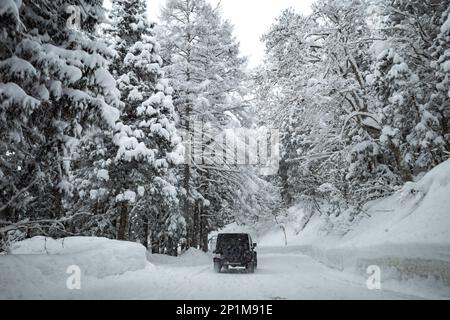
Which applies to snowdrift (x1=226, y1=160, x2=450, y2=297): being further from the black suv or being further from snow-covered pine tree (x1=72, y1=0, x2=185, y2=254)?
snow-covered pine tree (x1=72, y1=0, x2=185, y2=254)

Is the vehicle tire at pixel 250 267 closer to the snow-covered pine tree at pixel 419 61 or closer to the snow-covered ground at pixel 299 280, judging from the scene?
the snow-covered ground at pixel 299 280

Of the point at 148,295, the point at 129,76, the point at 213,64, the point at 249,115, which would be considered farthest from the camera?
the point at 249,115

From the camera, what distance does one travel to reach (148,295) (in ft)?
31.1

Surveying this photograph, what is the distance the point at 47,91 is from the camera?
866cm

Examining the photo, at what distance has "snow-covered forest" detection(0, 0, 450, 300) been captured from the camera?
966 centimetres

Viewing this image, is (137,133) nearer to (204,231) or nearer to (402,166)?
(402,166)

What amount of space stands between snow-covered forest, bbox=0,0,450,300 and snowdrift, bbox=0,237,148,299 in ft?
2.99

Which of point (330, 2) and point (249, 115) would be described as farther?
point (249, 115)

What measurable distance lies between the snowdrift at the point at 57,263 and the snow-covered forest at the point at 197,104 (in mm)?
913

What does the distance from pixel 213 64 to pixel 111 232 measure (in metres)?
13.6

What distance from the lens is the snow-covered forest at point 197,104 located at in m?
9.66

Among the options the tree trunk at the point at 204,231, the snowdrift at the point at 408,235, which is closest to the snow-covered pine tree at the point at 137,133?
the tree trunk at the point at 204,231
